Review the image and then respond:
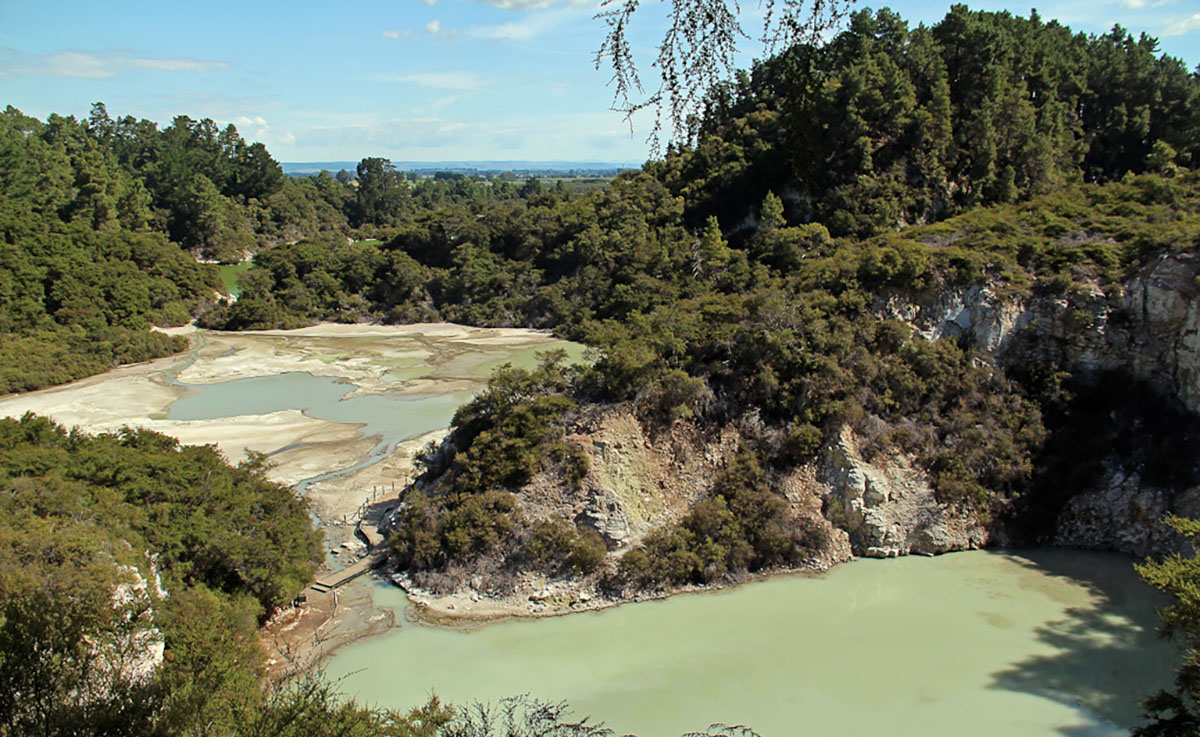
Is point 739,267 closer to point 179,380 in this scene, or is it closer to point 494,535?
point 494,535

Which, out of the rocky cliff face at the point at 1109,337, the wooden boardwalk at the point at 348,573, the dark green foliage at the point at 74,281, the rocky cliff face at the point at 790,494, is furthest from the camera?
the dark green foliage at the point at 74,281

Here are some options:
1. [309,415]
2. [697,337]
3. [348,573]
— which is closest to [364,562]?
[348,573]

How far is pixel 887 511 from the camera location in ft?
59.8

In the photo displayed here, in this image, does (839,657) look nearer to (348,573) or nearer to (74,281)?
(348,573)

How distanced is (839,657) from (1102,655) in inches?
194

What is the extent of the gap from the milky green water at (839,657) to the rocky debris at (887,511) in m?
0.75

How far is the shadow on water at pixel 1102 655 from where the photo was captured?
13148mm

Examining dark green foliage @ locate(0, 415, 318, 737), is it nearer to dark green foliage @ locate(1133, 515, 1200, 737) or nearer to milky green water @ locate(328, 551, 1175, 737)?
milky green water @ locate(328, 551, 1175, 737)

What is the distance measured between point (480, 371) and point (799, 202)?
1768cm

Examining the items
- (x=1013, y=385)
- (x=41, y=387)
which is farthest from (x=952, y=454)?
(x=41, y=387)

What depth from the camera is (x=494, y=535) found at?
1731cm

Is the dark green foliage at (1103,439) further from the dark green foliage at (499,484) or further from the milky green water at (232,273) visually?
the milky green water at (232,273)

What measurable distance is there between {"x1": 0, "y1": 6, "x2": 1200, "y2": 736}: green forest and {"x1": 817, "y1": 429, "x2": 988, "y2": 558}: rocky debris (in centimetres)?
53

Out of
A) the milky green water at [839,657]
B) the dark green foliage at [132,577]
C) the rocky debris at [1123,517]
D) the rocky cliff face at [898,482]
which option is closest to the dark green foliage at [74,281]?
the dark green foliage at [132,577]
